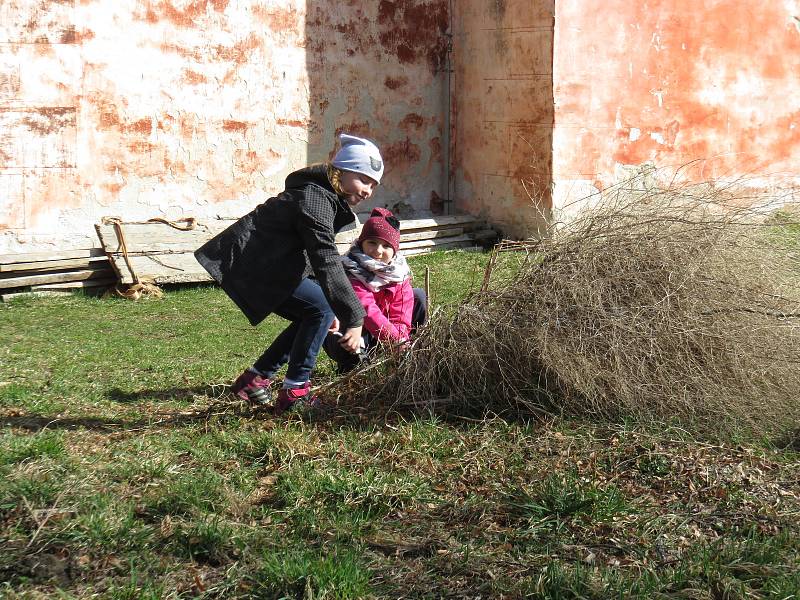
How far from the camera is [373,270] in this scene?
220 inches

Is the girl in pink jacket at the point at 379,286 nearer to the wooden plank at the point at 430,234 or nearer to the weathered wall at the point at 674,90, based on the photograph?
the wooden plank at the point at 430,234

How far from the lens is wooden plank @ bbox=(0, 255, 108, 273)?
8.98 meters

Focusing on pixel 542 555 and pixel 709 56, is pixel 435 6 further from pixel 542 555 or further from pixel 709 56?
pixel 542 555

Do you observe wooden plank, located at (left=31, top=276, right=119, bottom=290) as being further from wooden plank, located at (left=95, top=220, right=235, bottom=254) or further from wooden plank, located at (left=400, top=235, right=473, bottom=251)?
wooden plank, located at (left=400, top=235, right=473, bottom=251)

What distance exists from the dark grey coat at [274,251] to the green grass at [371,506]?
0.66 metres

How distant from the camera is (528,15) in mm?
10992

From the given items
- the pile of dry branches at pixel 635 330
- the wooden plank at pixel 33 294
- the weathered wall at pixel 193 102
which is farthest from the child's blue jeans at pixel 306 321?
the weathered wall at pixel 193 102

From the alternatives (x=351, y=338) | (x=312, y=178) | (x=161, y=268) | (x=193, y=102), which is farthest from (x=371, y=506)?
(x=193, y=102)

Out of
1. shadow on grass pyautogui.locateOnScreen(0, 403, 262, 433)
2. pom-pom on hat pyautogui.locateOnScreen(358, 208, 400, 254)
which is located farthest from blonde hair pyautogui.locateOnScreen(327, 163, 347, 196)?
shadow on grass pyautogui.locateOnScreen(0, 403, 262, 433)

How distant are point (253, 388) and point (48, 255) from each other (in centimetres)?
468

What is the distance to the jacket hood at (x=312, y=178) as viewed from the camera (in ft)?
16.2

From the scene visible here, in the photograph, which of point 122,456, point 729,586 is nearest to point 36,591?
point 122,456

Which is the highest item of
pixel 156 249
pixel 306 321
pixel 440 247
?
pixel 306 321

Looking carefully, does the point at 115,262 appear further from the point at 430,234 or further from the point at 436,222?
the point at 436,222
